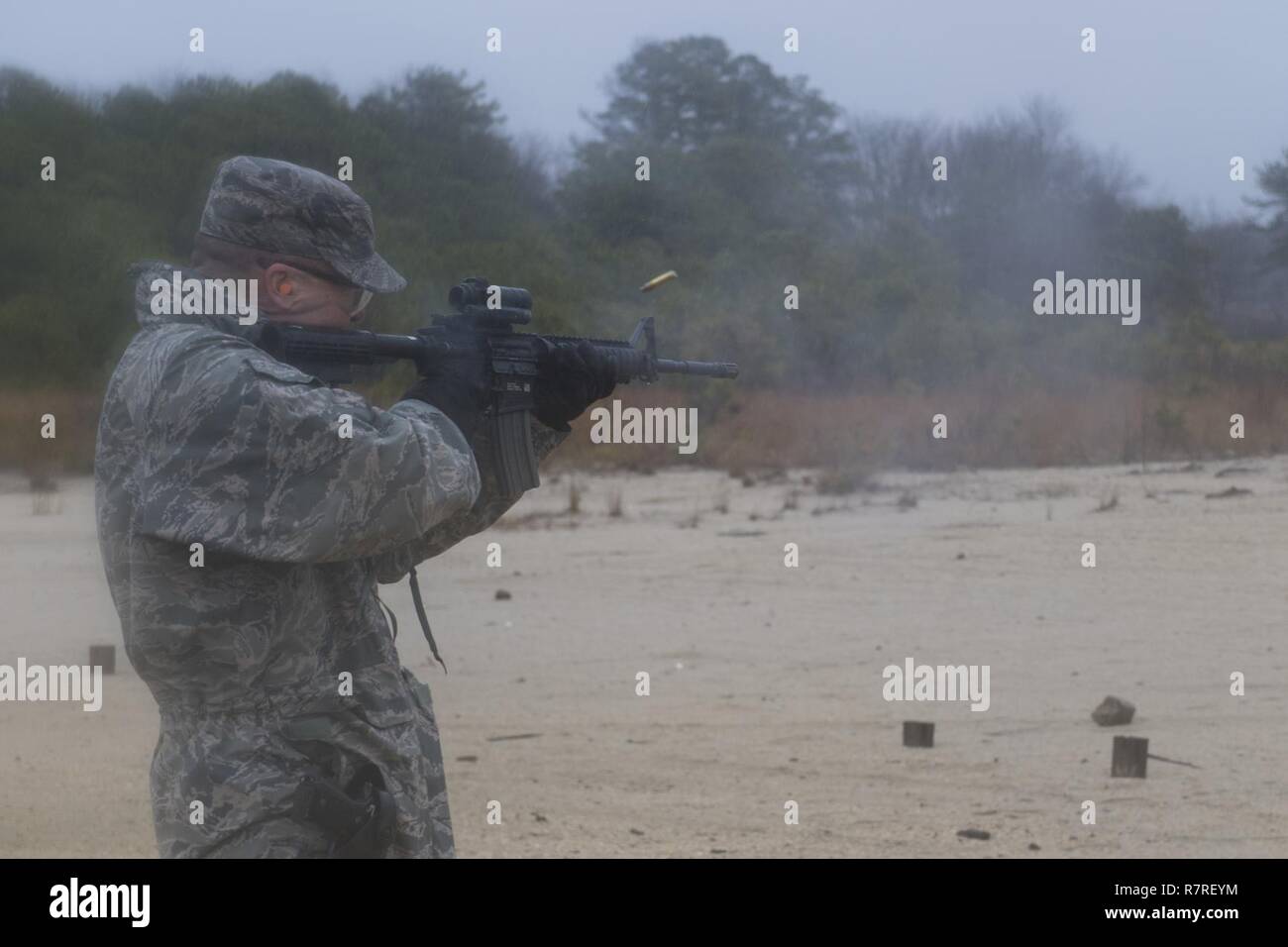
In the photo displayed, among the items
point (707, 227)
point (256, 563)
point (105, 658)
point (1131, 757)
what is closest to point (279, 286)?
point (256, 563)

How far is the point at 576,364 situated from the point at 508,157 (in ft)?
53.9

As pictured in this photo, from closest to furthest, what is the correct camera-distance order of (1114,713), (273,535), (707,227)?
(273,535)
(1114,713)
(707,227)

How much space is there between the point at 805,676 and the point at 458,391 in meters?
5.45

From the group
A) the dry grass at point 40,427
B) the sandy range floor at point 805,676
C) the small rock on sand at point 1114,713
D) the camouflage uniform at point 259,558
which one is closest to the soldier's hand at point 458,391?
the camouflage uniform at point 259,558

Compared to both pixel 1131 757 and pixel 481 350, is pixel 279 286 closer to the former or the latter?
pixel 481 350

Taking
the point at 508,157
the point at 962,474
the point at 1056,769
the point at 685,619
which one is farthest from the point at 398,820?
the point at 508,157

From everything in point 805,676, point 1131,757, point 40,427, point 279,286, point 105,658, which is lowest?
point 1131,757

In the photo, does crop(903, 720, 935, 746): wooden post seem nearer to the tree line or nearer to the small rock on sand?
the small rock on sand

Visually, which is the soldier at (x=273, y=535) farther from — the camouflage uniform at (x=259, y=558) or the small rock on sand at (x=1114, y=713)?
the small rock on sand at (x=1114, y=713)

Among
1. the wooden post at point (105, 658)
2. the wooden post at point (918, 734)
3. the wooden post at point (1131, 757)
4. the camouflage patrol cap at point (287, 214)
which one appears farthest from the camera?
the wooden post at point (105, 658)

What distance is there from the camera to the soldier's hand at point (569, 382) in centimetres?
286

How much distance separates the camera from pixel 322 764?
8.02 ft

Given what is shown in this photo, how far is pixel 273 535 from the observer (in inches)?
89.1

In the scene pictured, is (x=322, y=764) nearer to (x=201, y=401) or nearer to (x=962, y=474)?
(x=201, y=401)
